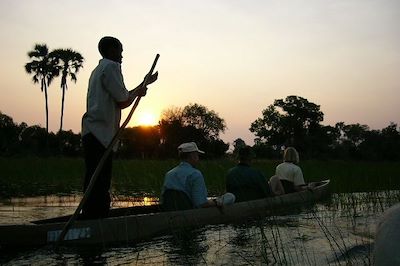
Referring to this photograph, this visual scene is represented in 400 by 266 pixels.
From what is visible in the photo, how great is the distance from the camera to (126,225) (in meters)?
5.70

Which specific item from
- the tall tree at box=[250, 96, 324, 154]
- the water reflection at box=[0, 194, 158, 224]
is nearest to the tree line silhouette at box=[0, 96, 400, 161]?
the tall tree at box=[250, 96, 324, 154]

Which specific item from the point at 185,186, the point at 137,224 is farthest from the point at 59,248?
the point at 185,186

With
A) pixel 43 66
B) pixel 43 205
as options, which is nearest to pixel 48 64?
pixel 43 66

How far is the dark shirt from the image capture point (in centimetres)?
793

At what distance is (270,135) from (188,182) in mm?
82272

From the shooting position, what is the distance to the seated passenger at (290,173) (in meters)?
9.81

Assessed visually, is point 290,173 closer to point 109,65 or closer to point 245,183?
point 245,183

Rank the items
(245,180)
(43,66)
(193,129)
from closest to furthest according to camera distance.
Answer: (245,180), (43,66), (193,129)

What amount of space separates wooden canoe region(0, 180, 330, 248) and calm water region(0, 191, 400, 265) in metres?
0.12

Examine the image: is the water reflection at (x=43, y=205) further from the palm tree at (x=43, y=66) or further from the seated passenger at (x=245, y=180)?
the palm tree at (x=43, y=66)

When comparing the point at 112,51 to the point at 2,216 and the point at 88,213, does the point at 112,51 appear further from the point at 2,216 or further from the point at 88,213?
the point at 2,216

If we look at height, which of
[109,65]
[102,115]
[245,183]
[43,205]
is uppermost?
→ [109,65]

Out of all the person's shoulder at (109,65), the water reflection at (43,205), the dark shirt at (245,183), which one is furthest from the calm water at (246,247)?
the person's shoulder at (109,65)

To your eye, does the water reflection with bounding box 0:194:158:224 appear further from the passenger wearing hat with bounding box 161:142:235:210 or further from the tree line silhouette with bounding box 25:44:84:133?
the tree line silhouette with bounding box 25:44:84:133
